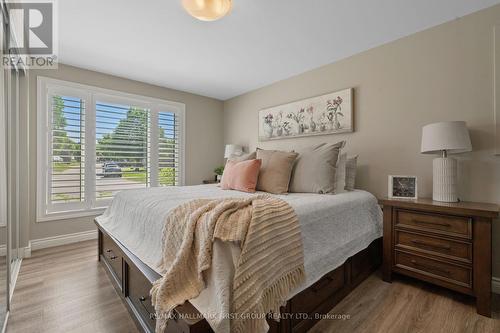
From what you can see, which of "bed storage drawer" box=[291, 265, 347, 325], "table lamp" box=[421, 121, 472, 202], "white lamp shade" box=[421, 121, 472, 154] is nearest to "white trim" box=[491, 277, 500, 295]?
"table lamp" box=[421, 121, 472, 202]

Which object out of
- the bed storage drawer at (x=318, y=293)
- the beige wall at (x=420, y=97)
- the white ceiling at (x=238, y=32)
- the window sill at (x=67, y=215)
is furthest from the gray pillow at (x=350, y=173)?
the window sill at (x=67, y=215)

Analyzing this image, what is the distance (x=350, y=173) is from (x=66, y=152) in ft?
11.4

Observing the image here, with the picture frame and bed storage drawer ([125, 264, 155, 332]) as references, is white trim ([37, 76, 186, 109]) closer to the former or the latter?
bed storage drawer ([125, 264, 155, 332])

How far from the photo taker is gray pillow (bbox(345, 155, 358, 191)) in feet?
7.86

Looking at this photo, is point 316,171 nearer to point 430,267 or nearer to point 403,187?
point 403,187

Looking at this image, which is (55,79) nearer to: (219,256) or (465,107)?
(219,256)

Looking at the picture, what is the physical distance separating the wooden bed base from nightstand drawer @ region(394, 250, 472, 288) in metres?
0.27

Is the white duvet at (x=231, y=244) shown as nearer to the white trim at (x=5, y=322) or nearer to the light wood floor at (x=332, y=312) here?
Answer: the light wood floor at (x=332, y=312)

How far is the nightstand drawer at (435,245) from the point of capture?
165 cm

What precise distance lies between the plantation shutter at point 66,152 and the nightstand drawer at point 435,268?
374 cm

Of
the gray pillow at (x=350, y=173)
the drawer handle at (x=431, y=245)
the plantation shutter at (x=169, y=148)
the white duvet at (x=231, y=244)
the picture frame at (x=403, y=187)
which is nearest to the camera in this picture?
the white duvet at (x=231, y=244)

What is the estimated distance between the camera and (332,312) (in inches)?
63.3

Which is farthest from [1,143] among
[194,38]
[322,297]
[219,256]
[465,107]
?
[465,107]

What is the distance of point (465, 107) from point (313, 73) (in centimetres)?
165
